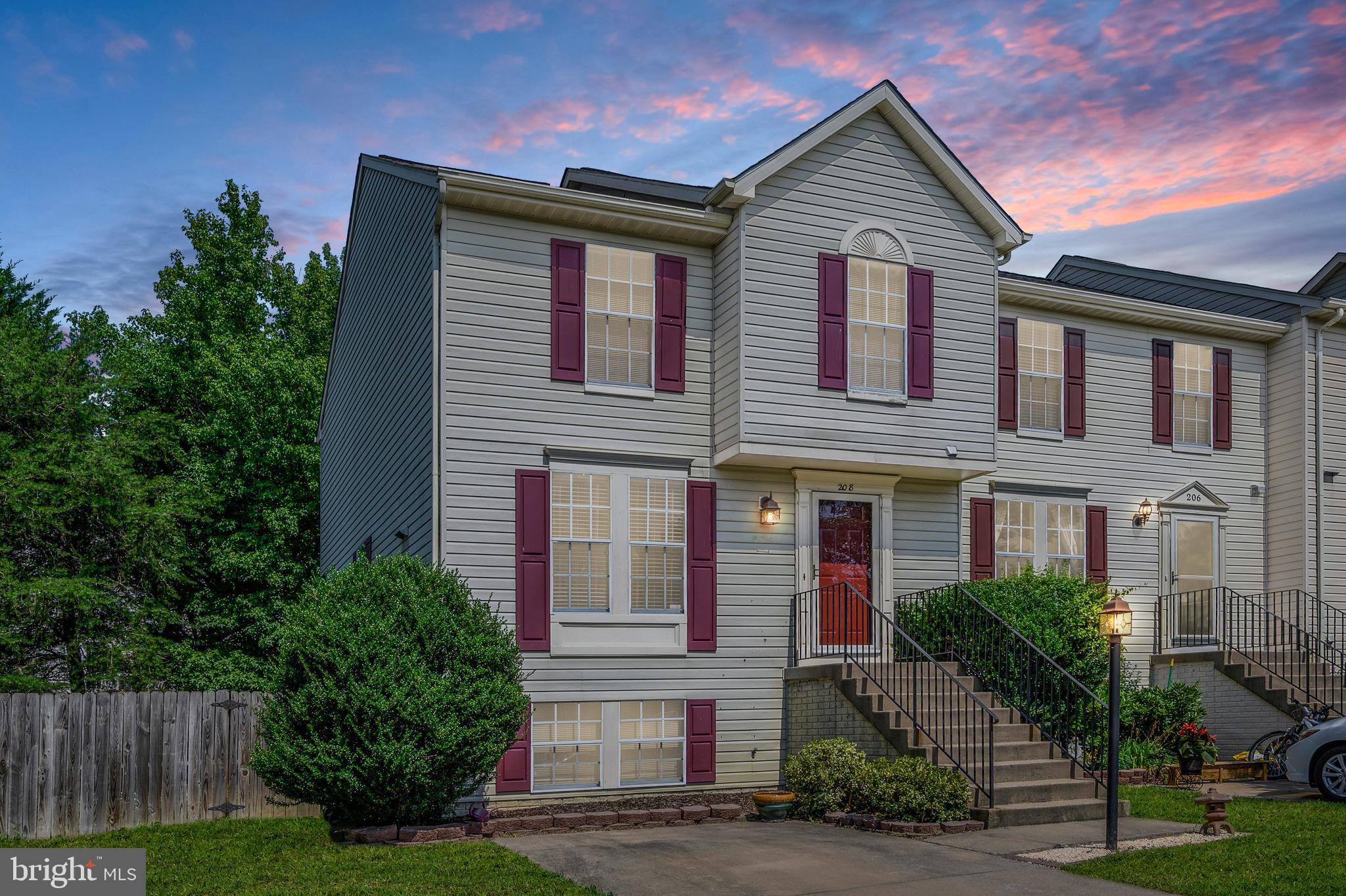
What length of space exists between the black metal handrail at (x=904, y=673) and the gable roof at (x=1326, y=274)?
39.1 feet

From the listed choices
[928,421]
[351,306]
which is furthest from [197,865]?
[351,306]

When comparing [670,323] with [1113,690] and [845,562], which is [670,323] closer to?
[845,562]

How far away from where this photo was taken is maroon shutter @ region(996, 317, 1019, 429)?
17469 mm

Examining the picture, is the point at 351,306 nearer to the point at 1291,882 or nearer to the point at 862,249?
the point at 862,249

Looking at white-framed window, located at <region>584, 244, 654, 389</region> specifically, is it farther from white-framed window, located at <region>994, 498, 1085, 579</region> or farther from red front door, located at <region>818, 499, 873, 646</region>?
white-framed window, located at <region>994, 498, 1085, 579</region>

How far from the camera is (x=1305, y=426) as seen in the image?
19.1 meters

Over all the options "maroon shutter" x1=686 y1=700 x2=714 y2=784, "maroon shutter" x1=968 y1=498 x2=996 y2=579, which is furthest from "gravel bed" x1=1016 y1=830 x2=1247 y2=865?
"maroon shutter" x1=968 y1=498 x2=996 y2=579

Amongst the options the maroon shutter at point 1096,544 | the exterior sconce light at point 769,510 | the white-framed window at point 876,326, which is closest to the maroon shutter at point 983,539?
the maroon shutter at point 1096,544

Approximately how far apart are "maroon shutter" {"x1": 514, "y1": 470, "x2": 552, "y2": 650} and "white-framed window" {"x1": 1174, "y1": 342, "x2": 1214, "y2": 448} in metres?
11.3

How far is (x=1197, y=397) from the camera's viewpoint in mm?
19266

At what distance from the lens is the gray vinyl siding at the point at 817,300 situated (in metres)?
14.3

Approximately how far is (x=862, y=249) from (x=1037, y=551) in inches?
226

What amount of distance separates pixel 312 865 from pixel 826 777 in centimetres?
542

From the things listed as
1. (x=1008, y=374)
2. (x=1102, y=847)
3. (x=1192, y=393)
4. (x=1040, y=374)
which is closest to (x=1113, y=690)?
(x=1102, y=847)
